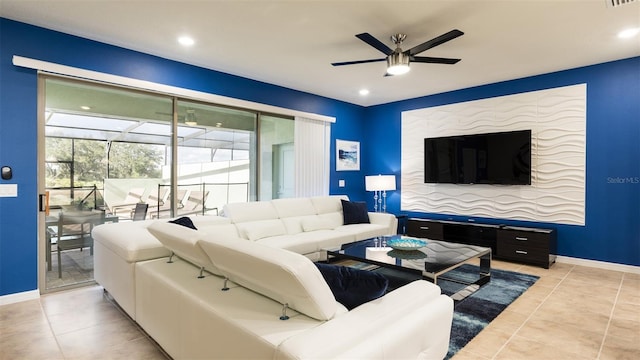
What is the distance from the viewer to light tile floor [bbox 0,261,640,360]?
87.3 inches

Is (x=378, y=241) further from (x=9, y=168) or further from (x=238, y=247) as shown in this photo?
(x=9, y=168)

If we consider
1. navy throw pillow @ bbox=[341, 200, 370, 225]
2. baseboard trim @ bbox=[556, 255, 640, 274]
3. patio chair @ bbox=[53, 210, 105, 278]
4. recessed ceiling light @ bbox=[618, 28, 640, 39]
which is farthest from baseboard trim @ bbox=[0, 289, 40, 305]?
recessed ceiling light @ bbox=[618, 28, 640, 39]

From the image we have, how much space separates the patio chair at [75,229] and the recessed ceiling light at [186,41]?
83.2 inches

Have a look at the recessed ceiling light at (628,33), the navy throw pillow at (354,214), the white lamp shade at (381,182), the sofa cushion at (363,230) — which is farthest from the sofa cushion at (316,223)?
the recessed ceiling light at (628,33)

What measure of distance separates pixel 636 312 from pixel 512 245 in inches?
63.9

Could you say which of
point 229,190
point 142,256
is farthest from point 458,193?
point 142,256

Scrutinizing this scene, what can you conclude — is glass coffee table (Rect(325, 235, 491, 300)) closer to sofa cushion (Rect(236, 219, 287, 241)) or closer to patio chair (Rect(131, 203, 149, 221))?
sofa cushion (Rect(236, 219, 287, 241))

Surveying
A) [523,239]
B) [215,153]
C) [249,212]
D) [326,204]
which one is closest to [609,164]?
[523,239]

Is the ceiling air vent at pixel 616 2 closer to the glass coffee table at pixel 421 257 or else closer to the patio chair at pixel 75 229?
the glass coffee table at pixel 421 257

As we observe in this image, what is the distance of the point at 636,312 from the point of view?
9.45 ft

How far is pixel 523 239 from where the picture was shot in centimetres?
439

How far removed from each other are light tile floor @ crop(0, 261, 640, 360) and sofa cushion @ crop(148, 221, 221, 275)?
2.33ft

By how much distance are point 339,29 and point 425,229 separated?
3538 millimetres

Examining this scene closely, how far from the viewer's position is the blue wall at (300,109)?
3092 millimetres
